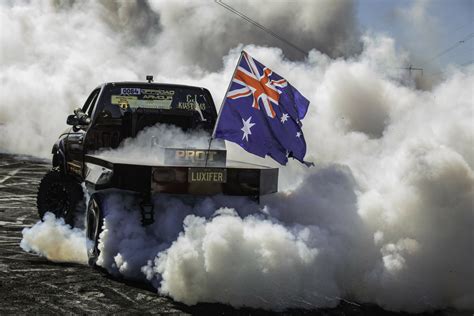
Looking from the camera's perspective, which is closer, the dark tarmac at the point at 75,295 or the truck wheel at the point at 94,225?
the dark tarmac at the point at 75,295

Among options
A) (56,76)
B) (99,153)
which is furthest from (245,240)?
(56,76)

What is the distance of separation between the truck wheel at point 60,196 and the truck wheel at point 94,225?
3.11ft

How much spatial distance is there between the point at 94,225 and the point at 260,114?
193cm

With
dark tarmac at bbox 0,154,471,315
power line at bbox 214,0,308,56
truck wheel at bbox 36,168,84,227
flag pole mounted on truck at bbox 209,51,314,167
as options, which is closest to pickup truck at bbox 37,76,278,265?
truck wheel at bbox 36,168,84,227

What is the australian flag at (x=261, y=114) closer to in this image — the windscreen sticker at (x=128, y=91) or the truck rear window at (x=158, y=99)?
the truck rear window at (x=158, y=99)

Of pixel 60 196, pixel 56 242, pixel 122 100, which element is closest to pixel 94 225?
pixel 56 242

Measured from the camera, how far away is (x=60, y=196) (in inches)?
327

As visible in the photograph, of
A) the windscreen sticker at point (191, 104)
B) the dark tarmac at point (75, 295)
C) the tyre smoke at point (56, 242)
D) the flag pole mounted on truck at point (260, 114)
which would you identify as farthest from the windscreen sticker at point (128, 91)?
the dark tarmac at point (75, 295)

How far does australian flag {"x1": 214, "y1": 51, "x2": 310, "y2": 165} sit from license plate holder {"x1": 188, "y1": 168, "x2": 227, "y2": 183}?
371mm

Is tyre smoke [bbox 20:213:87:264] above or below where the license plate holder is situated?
below

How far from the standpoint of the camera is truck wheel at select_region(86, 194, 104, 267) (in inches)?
256

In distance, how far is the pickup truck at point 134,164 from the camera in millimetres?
6270

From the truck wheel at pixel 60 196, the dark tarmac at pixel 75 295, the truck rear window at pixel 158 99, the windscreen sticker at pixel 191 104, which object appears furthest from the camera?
the windscreen sticker at pixel 191 104

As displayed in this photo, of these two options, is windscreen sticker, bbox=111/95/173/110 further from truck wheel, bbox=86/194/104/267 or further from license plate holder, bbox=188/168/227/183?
license plate holder, bbox=188/168/227/183
